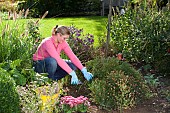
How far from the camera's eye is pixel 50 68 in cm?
570

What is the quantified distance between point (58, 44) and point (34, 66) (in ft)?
1.61

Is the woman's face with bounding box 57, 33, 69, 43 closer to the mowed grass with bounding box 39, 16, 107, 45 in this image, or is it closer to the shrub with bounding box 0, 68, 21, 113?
the shrub with bounding box 0, 68, 21, 113

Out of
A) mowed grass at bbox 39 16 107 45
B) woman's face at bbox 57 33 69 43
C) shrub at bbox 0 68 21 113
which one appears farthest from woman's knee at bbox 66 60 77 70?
mowed grass at bbox 39 16 107 45

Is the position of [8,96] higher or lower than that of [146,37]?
lower

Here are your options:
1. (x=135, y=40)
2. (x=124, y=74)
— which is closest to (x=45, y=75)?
(x=124, y=74)

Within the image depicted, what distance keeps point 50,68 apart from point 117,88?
1.12 meters

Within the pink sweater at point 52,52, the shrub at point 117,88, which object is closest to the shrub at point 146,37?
the shrub at point 117,88

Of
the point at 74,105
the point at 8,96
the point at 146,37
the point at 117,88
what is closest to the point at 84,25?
the point at 146,37

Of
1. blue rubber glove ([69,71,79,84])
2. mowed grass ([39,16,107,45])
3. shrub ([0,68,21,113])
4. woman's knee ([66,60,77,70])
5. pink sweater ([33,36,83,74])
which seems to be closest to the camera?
shrub ([0,68,21,113])

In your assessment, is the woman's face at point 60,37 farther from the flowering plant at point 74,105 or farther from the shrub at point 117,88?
the flowering plant at point 74,105

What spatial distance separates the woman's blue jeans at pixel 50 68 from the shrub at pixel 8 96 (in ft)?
4.84

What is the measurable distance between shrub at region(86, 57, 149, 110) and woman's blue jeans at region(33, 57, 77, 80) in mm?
596

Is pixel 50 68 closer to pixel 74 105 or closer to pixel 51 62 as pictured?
pixel 51 62

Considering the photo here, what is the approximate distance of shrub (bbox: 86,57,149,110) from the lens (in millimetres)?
4988
